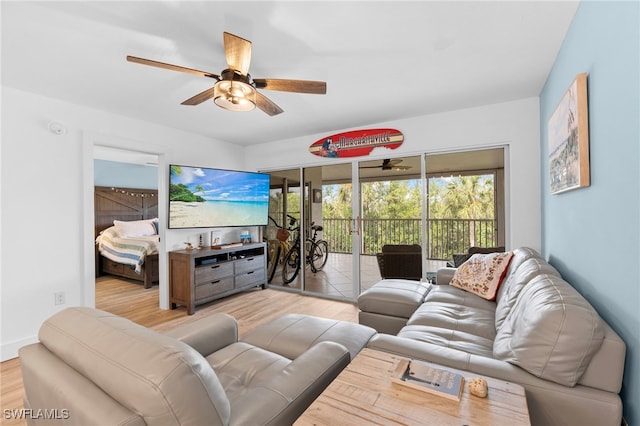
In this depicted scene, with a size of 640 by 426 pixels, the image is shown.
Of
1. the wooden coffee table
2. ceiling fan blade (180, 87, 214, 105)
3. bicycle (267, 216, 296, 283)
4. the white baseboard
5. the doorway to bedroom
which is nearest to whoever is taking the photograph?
the wooden coffee table

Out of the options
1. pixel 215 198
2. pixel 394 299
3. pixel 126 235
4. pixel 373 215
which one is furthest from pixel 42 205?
pixel 373 215

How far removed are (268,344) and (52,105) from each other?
321 cm

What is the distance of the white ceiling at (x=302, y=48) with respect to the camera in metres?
1.63

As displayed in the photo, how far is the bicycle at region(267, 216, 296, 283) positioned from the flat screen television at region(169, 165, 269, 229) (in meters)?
0.41

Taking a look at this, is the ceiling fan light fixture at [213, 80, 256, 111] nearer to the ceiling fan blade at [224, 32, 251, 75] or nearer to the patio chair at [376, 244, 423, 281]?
the ceiling fan blade at [224, 32, 251, 75]

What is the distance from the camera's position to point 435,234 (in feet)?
12.5

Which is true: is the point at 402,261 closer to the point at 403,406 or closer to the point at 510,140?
the point at 510,140

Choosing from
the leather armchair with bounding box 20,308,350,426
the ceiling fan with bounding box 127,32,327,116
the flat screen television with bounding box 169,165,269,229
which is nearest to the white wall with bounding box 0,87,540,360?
the flat screen television with bounding box 169,165,269,229

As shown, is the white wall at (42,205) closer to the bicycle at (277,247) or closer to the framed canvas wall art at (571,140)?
the bicycle at (277,247)

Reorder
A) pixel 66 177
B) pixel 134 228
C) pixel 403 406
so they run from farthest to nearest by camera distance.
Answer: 1. pixel 134 228
2. pixel 66 177
3. pixel 403 406

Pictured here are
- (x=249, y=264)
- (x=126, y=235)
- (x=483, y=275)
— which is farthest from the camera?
(x=126, y=235)

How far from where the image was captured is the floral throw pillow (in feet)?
7.81

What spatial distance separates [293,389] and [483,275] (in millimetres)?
2119

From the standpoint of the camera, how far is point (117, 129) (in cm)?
333
